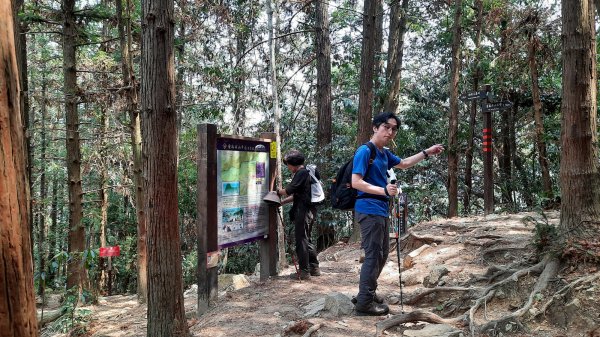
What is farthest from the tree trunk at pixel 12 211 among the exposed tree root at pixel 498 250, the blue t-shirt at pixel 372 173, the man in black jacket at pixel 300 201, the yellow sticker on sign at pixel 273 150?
the exposed tree root at pixel 498 250

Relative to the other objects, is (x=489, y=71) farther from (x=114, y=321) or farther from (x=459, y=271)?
(x=114, y=321)

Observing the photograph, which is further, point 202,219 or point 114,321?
point 114,321

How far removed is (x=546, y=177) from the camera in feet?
34.4

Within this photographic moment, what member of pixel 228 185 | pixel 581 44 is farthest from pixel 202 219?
pixel 581 44

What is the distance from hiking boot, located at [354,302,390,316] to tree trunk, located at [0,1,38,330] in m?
3.58

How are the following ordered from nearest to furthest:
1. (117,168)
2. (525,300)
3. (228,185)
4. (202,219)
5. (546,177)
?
(525,300), (202,219), (228,185), (546,177), (117,168)

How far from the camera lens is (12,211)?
176 cm

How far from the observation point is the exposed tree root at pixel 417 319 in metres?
4.38

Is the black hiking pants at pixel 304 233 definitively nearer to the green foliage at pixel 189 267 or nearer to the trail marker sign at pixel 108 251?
the trail marker sign at pixel 108 251

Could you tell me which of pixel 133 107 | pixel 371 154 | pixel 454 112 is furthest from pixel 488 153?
pixel 133 107

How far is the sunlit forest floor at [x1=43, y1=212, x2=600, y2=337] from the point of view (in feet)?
13.0

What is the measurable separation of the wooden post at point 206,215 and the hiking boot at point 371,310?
2107mm

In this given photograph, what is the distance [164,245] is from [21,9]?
7.04m

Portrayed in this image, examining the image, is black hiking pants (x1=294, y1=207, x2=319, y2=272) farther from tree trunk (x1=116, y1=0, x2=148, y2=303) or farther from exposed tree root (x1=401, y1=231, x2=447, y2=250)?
tree trunk (x1=116, y1=0, x2=148, y2=303)
